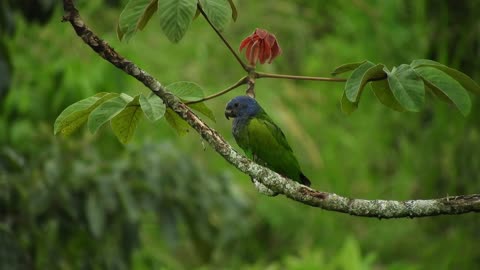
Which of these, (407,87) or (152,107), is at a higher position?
(152,107)

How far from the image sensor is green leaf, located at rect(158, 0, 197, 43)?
2105mm

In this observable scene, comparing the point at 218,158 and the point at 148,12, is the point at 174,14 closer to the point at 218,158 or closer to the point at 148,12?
the point at 148,12

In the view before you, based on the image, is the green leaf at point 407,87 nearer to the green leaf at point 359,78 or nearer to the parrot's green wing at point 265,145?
the green leaf at point 359,78

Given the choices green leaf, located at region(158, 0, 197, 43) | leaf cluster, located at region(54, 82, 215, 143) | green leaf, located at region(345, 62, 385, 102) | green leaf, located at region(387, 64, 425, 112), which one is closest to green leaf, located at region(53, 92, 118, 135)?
leaf cluster, located at region(54, 82, 215, 143)

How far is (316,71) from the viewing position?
9469 mm

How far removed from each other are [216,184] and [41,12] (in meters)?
1.50

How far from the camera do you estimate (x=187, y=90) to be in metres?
2.45

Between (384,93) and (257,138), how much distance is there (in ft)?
2.27

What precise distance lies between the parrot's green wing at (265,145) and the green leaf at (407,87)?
835 mm

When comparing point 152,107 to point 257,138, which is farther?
point 257,138

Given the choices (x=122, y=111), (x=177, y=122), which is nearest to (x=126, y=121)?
(x=122, y=111)

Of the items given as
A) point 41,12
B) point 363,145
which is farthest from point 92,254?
point 363,145

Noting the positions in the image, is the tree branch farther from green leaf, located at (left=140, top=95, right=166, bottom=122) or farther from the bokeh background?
the bokeh background

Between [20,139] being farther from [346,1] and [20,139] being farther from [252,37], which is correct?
[346,1]
